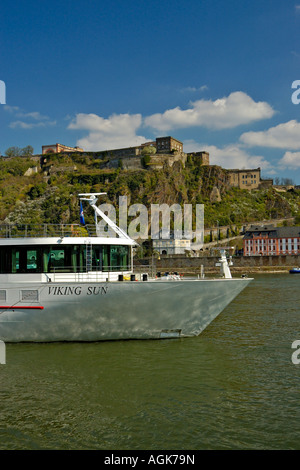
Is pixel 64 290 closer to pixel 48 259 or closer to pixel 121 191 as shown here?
pixel 48 259

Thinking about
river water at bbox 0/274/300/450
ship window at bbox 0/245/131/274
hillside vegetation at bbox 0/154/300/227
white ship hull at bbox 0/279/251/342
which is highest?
hillside vegetation at bbox 0/154/300/227

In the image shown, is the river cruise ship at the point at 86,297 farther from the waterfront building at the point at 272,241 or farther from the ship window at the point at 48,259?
the waterfront building at the point at 272,241

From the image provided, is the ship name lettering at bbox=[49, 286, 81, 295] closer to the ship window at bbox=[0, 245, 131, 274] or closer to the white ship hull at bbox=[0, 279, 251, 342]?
the white ship hull at bbox=[0, 279, 251, 342]

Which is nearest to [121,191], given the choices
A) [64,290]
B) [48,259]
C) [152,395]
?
[48,259]

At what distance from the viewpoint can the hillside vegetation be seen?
121 meters

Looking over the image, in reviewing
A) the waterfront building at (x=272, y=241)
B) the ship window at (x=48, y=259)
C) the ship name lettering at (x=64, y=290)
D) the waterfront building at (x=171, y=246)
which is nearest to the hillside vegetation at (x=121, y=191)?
the waterfront building at (x=171, y=246)

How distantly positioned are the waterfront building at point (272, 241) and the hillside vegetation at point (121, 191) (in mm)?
21038

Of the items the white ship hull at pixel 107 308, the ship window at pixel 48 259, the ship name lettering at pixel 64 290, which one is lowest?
the white ship hull at pixel 107 308

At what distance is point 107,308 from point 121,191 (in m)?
109

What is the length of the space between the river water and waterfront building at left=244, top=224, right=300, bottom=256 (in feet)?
268

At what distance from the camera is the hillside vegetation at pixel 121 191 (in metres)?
121

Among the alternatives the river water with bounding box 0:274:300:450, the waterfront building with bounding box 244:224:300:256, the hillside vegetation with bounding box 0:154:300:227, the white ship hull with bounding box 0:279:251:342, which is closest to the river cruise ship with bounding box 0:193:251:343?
the white ship hull with bounding box 0:279:251:342

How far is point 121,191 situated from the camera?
120875 millimetres
